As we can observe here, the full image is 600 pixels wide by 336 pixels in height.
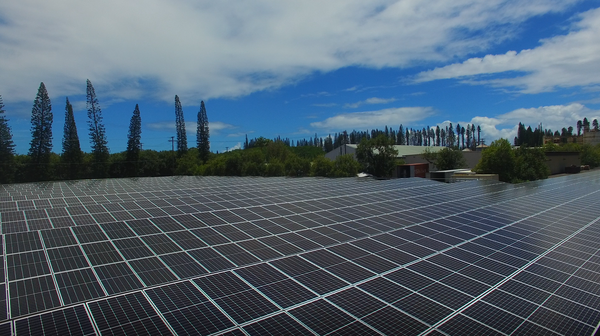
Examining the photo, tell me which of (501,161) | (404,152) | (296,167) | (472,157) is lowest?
(501,161)

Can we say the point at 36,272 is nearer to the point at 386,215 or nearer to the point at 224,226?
the point at 224,226

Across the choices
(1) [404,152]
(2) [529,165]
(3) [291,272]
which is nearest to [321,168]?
(2) [529,165]

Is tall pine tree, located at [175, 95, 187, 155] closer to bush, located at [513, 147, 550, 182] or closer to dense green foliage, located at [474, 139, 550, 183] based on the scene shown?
dense green foliage, located at [474, 139, 550, 183]

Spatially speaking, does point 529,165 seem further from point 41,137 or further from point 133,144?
point 41,137

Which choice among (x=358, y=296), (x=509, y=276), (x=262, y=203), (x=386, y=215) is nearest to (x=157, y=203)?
(x=262, y=203)

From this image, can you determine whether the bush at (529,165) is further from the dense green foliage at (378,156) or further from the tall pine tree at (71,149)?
the tall pine tree at (71,149)

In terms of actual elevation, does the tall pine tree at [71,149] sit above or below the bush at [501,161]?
above

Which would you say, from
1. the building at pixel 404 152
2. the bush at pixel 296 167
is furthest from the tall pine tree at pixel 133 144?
the building at pixel 404 152
